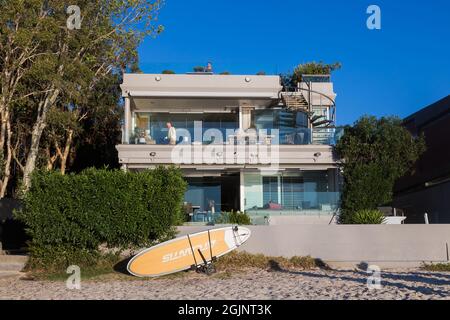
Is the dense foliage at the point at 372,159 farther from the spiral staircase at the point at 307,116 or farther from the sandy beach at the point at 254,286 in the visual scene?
the sandy beach at the point at 254,286

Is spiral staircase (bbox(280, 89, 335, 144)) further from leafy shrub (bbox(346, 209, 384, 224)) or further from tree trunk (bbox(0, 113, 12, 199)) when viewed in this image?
tree trunk (bbox(0, 113, 12, 199))

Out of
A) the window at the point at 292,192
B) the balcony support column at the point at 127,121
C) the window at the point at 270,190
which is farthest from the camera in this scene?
the balcony support column at the point at 127,121

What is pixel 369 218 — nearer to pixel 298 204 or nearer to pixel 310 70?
pixel 298 204

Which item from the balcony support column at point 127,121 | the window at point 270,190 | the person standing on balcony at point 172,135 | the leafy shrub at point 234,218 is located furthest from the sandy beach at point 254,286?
the balcony support column at point 127,121

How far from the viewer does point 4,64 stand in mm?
23750

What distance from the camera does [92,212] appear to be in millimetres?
18484

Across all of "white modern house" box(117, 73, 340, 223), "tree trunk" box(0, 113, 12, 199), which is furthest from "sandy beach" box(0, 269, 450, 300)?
"tree trunk" box(0, 113, 12, 199)

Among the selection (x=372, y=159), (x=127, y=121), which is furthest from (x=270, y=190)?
(x=127, y=121)

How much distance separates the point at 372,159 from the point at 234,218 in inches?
303

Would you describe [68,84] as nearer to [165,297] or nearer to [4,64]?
[4,64]

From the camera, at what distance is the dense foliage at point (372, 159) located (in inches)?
1048

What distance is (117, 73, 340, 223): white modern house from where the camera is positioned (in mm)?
27453

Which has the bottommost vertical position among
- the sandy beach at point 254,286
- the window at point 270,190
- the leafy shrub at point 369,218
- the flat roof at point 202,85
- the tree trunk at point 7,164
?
the sandy beach at point 254,286

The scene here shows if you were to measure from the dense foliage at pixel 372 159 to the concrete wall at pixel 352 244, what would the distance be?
5488 millimetres
